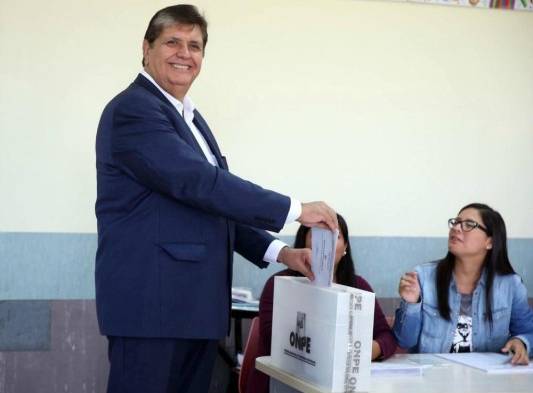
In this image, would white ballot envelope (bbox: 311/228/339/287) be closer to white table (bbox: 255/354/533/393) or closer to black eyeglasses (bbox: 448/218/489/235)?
white table (bbox: 255/354/533/393)

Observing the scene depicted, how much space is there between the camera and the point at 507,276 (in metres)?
3.81

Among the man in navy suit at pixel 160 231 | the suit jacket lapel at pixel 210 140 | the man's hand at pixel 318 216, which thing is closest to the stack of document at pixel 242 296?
the suit jacket lapel at pixel 210 140

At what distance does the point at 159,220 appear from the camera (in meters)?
2.51

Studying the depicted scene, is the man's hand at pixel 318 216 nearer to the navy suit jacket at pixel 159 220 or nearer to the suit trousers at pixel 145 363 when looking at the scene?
the navy suit jacket at pixel 159 220

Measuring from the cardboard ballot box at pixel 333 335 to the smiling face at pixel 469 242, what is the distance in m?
1.28

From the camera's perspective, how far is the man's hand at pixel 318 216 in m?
2.49

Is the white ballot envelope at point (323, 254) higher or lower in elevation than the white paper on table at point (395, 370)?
higher

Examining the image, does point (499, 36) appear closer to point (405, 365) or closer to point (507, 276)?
point (507, 276)

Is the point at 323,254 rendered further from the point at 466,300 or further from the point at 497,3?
the point at 497,3

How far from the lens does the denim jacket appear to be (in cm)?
362

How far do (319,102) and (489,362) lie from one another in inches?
78.1

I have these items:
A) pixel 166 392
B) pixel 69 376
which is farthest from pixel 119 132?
pixel 69 376

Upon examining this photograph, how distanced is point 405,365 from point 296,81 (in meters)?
2.16

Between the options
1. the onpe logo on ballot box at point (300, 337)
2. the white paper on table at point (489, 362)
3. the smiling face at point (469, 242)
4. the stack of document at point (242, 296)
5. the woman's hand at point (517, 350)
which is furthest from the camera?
the stack of document at point (242, 296)
